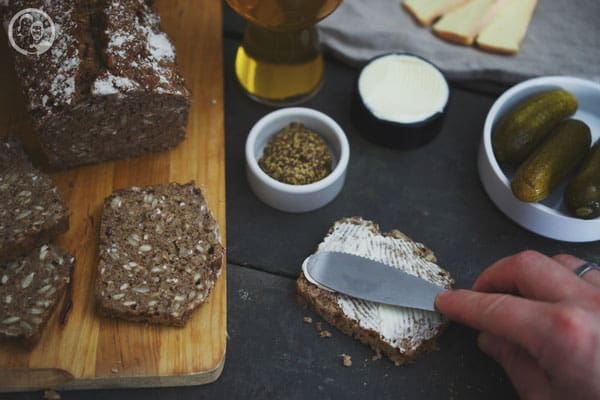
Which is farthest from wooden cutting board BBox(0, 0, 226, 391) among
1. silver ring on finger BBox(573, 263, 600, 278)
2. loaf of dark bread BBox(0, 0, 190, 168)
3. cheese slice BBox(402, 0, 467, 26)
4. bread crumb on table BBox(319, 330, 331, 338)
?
silver ring on finger BBox(573, 263, 600, 278)

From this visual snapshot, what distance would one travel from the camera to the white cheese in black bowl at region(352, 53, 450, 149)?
2.96 m

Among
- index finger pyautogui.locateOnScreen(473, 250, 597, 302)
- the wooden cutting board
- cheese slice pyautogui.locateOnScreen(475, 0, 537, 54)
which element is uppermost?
cheese slice pyautogui.locateOnScreen(475, 0, 537, 54)

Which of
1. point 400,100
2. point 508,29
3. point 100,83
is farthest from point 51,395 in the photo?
point 508,29

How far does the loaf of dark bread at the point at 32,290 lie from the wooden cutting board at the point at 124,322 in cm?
9

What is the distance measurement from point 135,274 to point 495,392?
1.32 m

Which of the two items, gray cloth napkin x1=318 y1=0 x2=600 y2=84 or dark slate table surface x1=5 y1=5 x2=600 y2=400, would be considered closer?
dark slate table surface x1=5 y1=5 x2=600 y2=400

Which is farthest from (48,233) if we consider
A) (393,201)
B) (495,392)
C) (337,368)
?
(495,392)

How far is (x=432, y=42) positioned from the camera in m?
3.34

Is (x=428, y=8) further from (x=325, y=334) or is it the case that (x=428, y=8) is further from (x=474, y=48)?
(x=325, y=334)

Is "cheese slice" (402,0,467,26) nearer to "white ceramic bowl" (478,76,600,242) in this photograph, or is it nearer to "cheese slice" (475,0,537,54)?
"cheese slice" (475,0,537,54)

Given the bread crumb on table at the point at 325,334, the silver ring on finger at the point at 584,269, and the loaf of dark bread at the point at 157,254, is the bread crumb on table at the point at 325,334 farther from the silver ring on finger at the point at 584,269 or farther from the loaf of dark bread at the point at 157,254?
the silver ring on finger at the point at 584,269

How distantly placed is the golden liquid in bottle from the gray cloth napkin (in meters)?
0.21

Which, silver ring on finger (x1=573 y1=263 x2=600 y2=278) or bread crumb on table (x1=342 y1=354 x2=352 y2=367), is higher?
silver ring on finger (x1=573 y1=263 x2=600 y2=278)

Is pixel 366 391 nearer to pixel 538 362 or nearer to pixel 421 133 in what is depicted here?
pixel 538 362
